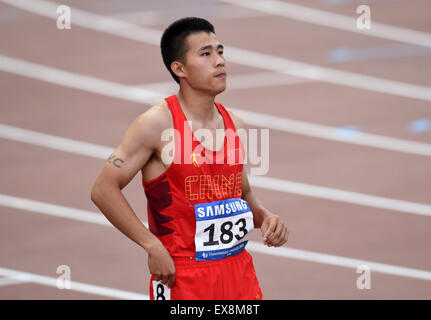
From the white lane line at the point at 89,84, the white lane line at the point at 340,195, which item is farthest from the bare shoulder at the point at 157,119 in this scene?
the white lane line at the point at 89,84

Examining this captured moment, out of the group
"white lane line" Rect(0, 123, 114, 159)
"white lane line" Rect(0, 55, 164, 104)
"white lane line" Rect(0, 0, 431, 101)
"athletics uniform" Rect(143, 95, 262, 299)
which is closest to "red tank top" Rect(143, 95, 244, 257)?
"athletics uniform" Rect(143, 95, 262, 299)

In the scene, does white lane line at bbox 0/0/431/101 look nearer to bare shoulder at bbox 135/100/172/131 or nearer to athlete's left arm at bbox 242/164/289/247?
athlete's left arm at bbox 242/164/289/247

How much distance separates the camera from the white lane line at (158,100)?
532 centimetres

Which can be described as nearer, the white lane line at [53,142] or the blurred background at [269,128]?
the blurred background at [269,128]

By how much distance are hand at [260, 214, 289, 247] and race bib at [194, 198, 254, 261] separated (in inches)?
2.9

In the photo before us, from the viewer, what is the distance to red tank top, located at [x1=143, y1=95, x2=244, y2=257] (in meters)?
2.09

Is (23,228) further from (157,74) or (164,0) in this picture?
(164,0)

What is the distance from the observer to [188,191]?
2.10 meters

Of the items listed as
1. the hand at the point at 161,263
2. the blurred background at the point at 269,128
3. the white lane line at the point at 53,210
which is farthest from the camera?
the white lane line at the point at 53,210

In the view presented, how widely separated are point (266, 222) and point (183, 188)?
13.5 inches
